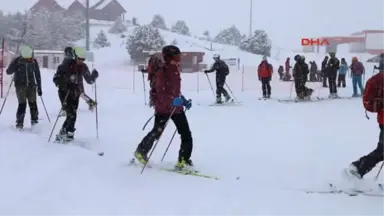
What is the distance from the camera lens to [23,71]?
919cm

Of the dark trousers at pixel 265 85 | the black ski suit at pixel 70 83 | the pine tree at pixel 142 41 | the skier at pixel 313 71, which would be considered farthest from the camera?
the pine tree at pixel 142 41

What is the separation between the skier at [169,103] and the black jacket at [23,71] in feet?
13.4

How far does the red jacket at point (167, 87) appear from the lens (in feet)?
19.4

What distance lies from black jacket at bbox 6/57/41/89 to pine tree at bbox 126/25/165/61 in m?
36.5

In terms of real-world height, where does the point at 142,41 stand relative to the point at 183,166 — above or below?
above

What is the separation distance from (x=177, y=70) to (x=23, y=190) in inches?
92.1

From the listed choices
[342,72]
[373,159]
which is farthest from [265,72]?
[373,159]

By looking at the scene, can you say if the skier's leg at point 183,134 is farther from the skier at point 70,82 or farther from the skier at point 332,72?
the skier at point 332,72

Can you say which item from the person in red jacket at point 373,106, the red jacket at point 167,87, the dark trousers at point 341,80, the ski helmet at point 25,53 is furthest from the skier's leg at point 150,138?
the dark trousers at point 341,80

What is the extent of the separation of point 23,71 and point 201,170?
15.1 feet

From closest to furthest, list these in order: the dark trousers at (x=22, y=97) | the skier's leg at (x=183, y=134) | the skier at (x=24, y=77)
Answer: the skier's leg at (x=183, y=134), the skier at (x=24, y=77), the dark trousers at (x=22, y=97)

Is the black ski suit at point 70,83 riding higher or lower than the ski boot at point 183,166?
higher

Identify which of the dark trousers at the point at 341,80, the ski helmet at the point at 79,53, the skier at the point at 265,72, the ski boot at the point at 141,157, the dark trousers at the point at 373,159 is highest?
the ski helmet at the point at 79,53

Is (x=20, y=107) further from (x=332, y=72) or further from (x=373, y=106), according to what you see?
(x=332, y=72)
